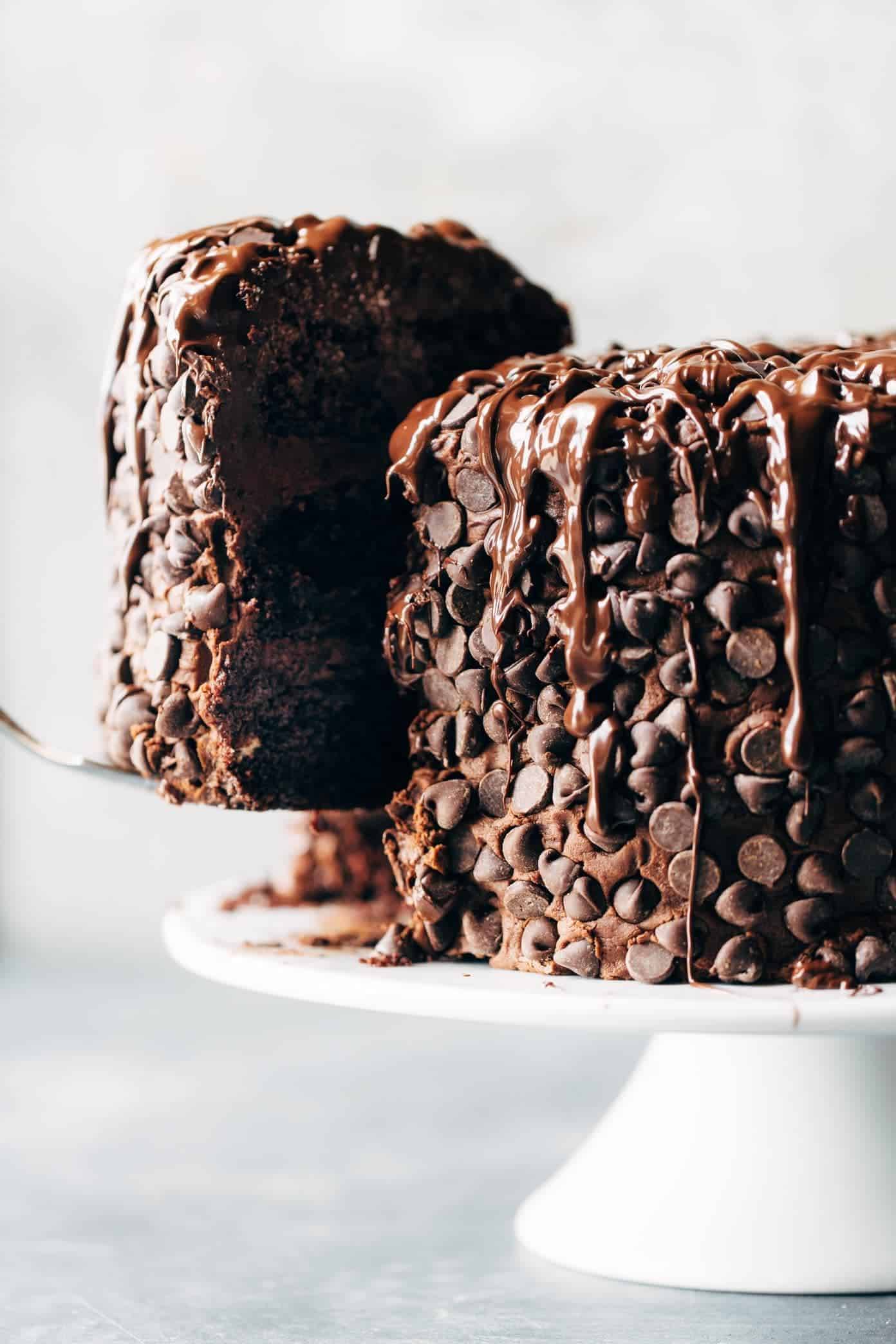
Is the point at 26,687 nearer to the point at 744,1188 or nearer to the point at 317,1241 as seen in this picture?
the point at 317,1241

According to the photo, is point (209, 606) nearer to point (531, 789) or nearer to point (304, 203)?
point (531, 789)

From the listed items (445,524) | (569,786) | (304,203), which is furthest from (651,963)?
(304,203)

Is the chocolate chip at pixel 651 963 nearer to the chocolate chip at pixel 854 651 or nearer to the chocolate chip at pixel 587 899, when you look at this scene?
the chocolate chip at pixel 587 899

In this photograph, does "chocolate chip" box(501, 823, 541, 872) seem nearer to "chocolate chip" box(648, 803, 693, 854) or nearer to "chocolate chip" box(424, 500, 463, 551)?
"chocolate chip" box(648, 803, 693, 854)

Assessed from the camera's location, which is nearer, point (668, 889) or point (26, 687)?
point (668, 889)

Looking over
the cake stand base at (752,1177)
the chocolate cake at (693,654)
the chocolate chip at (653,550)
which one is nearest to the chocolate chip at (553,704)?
the chocolate cake at (693,654)

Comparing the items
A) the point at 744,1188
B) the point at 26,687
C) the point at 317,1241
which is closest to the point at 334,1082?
the point at 317,1241
